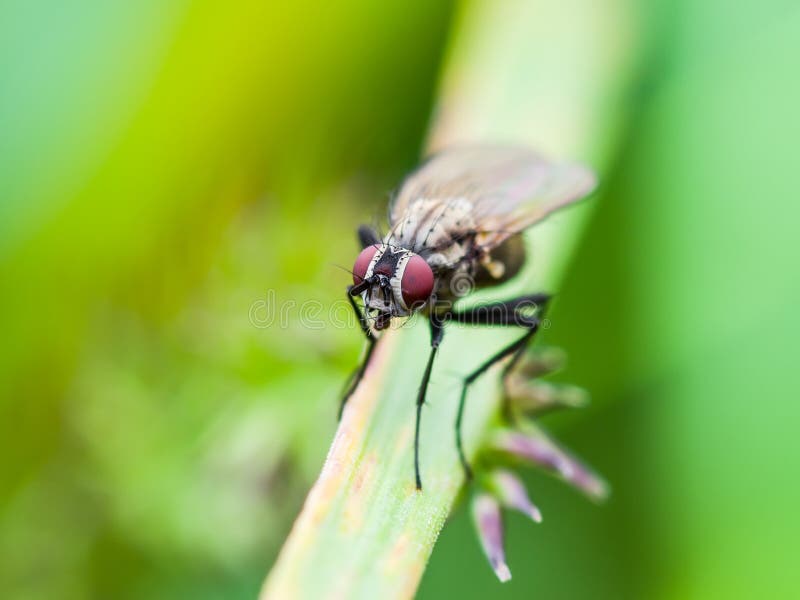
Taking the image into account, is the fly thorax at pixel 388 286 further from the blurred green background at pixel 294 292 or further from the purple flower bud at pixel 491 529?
the purple flower bud at pixel 491 529

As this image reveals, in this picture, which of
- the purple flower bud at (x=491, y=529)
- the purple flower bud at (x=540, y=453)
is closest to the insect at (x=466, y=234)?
the purple flower bud at (x=540, y=453)

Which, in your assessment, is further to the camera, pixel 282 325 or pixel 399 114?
pixel 399 114

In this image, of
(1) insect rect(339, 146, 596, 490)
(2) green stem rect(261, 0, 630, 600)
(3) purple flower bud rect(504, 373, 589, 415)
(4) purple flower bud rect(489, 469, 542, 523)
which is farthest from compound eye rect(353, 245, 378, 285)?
(4) purple flower bud rect(489, 469, 542, 523)

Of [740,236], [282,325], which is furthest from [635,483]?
[282,325]

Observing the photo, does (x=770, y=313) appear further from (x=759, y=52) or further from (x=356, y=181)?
(x=356, y=181)

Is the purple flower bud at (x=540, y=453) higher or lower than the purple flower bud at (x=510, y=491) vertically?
higher

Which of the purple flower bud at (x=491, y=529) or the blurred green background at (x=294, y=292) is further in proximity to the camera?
the blurred green background at (x=294, y=292)

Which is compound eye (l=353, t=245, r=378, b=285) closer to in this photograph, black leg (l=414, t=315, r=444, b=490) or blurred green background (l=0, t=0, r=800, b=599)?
black leg (l=414, t=315, r=444, b=490)
